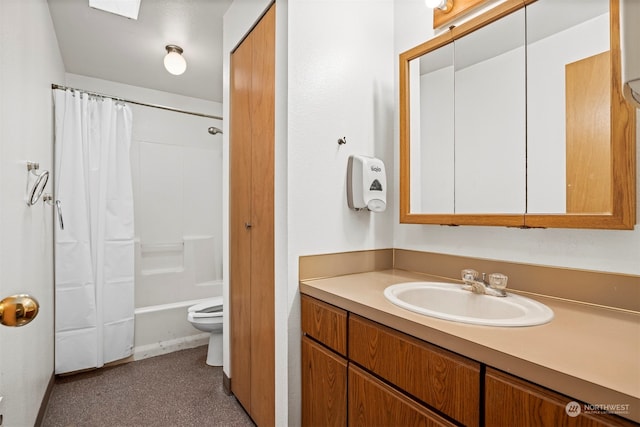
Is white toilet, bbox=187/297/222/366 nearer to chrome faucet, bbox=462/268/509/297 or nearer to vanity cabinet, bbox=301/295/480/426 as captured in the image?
vanity cabinet, bbox=301/295/480/426

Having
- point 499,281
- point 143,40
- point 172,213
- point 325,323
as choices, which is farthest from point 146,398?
point 143,40

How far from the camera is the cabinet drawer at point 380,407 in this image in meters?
0.87

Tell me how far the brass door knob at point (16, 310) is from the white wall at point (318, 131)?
864 mm

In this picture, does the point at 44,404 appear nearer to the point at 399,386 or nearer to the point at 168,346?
the point at 168,346

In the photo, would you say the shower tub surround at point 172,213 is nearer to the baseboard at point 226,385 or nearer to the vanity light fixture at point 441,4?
the baseboard at point 226,385

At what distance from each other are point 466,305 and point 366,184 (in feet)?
2.16

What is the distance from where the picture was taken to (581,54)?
1044 mm

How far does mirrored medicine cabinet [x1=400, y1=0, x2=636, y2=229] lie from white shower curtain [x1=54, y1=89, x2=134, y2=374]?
2241mm

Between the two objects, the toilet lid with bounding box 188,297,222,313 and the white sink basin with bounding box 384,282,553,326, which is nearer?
the white sink basin with bounding box 384,282,553,326

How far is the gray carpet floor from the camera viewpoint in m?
1.77

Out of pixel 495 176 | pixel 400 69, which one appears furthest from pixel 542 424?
pixel 400 69

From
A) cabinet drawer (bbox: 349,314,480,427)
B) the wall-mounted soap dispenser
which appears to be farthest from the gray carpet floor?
the wall-mounted soap dispenser

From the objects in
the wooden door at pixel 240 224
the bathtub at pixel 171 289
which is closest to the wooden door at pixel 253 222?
the wooden door at pixel 240 224

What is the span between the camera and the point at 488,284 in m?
1.17
